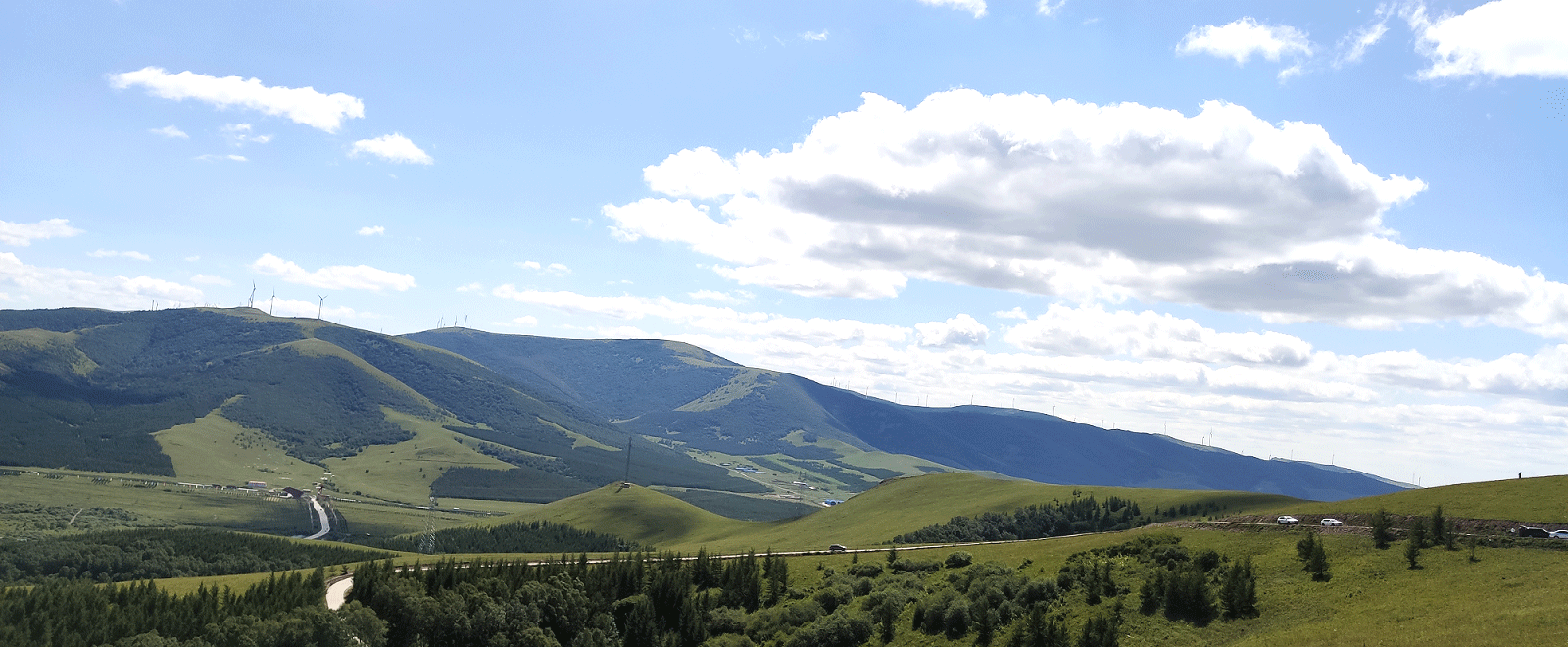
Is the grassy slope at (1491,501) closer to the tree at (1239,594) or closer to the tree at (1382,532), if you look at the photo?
the tree at (1382,532)

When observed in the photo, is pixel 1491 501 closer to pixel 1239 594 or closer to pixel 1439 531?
pixel 1439 531

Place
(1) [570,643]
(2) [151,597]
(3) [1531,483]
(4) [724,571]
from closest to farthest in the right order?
1. (2) [151,597]
2. (1) [570,643]
3. (3) [1531,483]
4. (4) [724,571]

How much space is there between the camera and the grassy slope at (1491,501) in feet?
365

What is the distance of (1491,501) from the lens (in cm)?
11975

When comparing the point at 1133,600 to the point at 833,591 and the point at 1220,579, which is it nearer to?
the point at 1220,579

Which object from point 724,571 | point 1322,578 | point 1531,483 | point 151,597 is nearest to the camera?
point 1322,578

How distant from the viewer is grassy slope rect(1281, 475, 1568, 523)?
111 meters

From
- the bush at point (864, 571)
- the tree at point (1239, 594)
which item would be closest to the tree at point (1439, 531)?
the tree at point (1239, 594)

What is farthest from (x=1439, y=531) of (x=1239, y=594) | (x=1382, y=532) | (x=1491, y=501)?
(x=1239, y=594)

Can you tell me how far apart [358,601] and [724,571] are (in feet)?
172

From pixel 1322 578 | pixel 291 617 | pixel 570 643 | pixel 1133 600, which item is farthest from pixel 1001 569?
pixel 291 617

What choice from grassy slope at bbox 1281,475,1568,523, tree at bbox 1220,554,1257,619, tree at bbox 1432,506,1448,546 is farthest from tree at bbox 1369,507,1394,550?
tree at bbox 1220,554,1257,619

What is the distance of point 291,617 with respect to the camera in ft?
317

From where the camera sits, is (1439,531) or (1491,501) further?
(1491,501)
